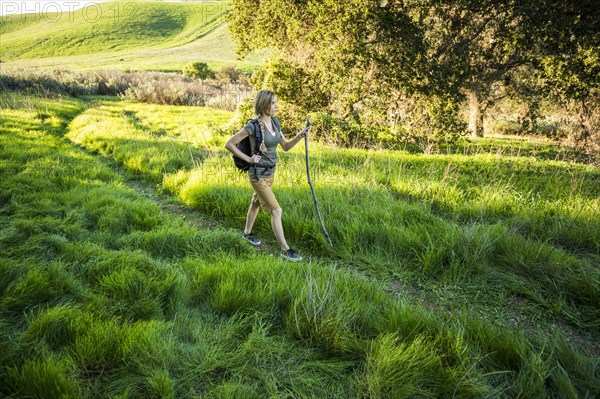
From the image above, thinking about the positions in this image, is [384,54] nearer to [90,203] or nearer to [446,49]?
[446,49]

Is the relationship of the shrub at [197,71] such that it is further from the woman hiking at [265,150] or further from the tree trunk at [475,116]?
the woman hiking at [265,150]

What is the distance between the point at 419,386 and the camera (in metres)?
2.58

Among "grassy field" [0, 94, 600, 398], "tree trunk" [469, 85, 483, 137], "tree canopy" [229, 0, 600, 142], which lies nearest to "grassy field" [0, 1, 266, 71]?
"tree trunk" [469, 85, 483, 137]

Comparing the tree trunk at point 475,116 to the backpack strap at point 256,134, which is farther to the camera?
the tree trunk at point 475,116

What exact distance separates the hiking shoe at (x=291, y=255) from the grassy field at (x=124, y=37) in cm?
5879

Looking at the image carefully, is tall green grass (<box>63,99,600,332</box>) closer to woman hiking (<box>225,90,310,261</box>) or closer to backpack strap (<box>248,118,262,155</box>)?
woman hiking (<box>225,90,310,261</box>)

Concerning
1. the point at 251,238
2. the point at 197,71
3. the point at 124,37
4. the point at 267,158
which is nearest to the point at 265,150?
the point at 267,158

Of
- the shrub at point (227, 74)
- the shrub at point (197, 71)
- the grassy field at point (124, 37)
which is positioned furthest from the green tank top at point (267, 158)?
the grassy field at point (124, 37)

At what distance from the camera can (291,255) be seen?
195 inches

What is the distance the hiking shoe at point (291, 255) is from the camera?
190 inches

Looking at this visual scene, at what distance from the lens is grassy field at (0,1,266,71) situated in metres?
66.1

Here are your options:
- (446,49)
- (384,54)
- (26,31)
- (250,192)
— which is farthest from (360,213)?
(26,31)

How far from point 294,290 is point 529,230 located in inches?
176

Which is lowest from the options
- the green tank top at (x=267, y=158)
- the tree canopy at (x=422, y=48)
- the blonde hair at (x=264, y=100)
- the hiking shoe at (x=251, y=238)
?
the hiking shoe at (x=251, y=238)
